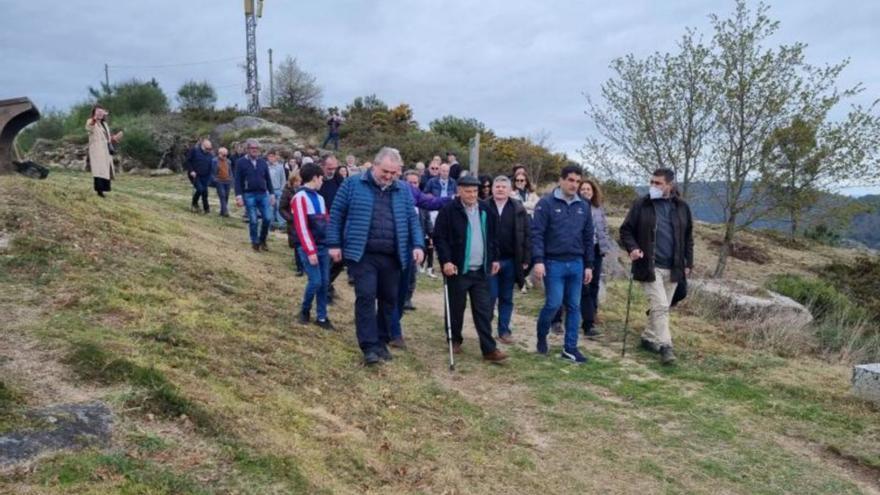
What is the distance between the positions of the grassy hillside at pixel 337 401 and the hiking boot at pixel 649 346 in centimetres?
22

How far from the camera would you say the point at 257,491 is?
3.38 metres

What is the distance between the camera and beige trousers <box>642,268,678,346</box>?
7.33 m

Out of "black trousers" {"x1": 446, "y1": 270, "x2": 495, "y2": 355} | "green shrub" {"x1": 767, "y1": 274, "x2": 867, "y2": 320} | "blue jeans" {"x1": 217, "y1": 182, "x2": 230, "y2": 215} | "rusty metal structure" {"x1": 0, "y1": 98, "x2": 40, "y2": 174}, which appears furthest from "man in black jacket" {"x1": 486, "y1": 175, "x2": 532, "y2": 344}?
"blue jeans" {"x1": 217, "y1": 182, "x2": 230, "y2": 215}

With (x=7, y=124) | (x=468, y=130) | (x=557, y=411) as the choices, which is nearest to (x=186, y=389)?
(x=557, y=411)

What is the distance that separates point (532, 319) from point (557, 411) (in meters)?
3.77

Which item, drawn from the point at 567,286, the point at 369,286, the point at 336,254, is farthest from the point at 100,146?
the point at 567,286

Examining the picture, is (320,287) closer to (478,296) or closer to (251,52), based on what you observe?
(478,296)

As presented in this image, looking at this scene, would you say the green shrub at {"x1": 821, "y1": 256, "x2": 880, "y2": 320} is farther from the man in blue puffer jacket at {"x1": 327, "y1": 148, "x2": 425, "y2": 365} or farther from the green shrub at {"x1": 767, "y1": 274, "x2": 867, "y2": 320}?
the man in blue puffer jacket at {"x1": 327, "y1": 148, "x2": 425, "y2": 365}

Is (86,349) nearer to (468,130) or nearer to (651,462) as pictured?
(651,462)

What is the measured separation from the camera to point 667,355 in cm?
734

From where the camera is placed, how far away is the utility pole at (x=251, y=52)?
40688 mm

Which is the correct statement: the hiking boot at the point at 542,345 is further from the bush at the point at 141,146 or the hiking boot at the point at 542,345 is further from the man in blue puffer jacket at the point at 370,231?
the bush at the point at 141,146

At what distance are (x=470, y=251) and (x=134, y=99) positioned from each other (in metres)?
41.6

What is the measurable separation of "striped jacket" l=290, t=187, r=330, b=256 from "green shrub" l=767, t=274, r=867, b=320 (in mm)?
10323
